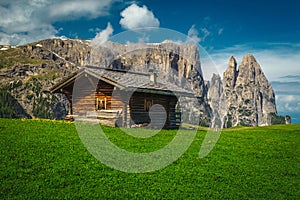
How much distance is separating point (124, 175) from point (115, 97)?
52.0 feet

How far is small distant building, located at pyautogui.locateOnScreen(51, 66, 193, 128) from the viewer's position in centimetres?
2559

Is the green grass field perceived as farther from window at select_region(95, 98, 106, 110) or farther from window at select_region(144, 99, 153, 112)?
window at select_region(144, 99, 153, 112)

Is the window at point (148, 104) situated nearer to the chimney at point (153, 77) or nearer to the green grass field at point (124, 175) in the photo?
the chimney at point (153, 77)

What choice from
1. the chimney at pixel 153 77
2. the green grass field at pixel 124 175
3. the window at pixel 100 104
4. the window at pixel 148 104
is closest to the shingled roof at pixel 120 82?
the chimney at pixel 153 77

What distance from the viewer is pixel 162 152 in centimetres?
1620

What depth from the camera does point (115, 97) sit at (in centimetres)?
2730

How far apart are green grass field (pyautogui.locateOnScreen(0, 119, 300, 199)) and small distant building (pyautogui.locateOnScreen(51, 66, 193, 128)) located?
8419 millimetres

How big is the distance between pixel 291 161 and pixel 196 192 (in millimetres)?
8917

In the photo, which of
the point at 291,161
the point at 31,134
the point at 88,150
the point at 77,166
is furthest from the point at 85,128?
the point at 291,161

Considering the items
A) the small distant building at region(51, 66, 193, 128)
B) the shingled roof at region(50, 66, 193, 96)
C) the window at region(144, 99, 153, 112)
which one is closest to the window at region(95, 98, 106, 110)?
the small distant building at region(51, 66, 193, 128)

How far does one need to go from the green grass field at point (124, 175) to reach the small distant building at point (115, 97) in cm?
842

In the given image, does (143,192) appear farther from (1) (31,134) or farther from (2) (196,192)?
(1) (31,134)

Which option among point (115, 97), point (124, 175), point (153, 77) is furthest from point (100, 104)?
point (124, 175)

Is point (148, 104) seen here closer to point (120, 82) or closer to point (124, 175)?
point (120, 82)
